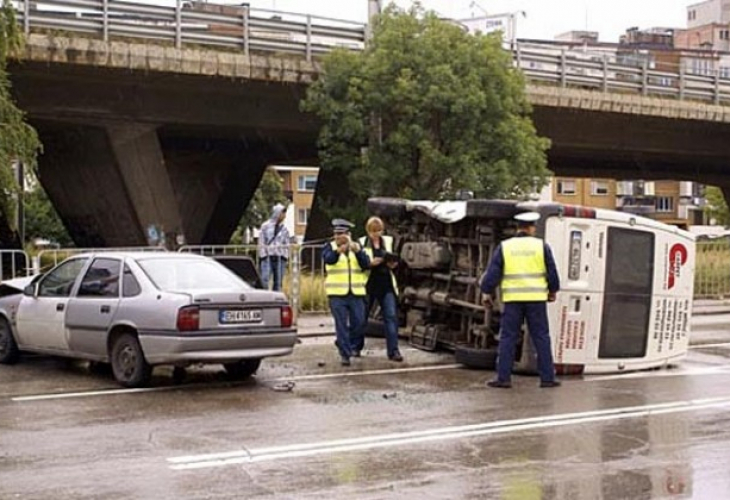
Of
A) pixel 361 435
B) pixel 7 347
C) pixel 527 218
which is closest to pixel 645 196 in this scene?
pixel 527 218

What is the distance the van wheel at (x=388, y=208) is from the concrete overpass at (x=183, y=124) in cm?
1249

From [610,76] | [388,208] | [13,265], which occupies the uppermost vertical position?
[610,76]

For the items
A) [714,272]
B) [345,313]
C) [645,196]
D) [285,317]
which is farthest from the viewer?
[645,196]

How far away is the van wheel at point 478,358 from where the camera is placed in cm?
1274

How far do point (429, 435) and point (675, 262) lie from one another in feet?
17.4

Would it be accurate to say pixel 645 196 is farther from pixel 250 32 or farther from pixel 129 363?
pixel 129 363

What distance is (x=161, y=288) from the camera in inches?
450

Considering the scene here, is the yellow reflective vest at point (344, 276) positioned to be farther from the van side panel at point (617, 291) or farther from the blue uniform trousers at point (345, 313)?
the van side panel at point (617, 291)

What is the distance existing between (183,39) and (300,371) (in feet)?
52.3

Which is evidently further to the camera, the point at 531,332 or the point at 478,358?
the point at 478,358

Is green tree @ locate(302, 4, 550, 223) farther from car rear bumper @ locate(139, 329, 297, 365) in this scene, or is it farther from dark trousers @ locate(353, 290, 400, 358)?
car rear bumper @ locate(139, 329, 297, 365)

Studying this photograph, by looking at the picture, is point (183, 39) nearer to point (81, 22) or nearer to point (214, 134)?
point (81, 22)

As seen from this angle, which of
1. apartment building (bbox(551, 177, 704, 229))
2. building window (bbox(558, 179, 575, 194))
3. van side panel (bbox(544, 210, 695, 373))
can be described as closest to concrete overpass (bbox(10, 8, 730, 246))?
van side panel (bbox(544, 210, 695, 373))

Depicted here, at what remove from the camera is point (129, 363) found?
37.3 feet
